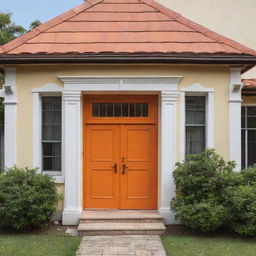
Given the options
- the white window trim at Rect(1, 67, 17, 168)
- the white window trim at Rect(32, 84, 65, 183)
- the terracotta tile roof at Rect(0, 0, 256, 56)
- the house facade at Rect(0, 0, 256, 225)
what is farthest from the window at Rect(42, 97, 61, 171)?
the terracotta tile roof at Rect(0, 0, 256, 56)

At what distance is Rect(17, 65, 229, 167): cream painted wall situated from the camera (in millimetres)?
7309

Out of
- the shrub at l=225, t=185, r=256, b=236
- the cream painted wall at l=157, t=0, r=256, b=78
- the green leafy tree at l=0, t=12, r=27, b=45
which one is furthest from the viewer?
the green leafy tree at l=0, t=12, r=27, b=45

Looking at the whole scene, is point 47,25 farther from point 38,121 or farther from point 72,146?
point 72,146

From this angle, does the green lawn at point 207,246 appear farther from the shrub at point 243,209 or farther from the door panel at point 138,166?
the door panel at point 138,166

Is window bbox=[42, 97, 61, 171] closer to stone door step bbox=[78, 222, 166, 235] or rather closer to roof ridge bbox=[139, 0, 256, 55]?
stone door step bbox=[78, 222, 166, 235]

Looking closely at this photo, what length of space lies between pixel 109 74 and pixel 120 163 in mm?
2112

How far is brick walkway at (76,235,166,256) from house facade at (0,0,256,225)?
1013mm

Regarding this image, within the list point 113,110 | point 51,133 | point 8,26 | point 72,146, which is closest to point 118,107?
point 113,110

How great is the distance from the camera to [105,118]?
768 cm

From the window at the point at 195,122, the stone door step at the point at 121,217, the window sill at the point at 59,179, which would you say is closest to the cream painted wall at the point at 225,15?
the window at the point at 195,122

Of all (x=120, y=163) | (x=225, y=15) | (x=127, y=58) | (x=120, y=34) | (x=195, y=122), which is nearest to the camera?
(x=127, y=58)

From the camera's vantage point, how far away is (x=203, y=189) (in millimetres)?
6570

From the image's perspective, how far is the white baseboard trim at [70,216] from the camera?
7.16 m

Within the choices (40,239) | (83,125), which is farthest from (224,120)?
(40,239)
